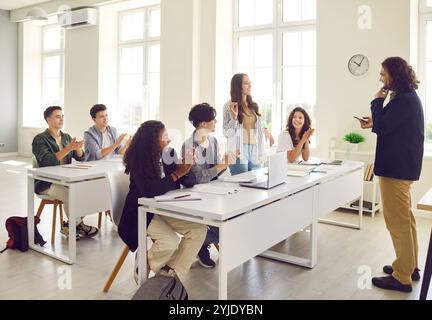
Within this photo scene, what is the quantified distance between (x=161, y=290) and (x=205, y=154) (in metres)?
1.15

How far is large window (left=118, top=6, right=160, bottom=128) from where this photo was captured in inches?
299

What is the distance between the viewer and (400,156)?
9.15ft

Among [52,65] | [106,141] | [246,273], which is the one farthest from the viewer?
[52,65]

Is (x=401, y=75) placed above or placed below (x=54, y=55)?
below

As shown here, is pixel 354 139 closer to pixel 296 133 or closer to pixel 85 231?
pixel 296 133

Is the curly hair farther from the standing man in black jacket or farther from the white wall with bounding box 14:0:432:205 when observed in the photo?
the white wall with bounding box 14:0:432:205

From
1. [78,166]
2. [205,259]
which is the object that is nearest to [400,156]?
[205,259]

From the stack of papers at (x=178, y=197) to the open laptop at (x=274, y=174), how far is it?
460 millimetres

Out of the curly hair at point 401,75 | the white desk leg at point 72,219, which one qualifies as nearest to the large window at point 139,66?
the white desk leg at point 72,219

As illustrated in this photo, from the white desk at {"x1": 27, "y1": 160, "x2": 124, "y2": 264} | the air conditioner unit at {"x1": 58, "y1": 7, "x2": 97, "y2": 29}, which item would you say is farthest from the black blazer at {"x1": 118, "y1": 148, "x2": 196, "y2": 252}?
the air conditioner unit at {"x1": 58, "y1": 7, "x2": 97, "y2": 29}

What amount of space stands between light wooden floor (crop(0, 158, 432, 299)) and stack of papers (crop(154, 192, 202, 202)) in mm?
675

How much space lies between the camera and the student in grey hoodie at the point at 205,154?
3.03m

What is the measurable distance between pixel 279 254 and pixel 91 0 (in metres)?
6.31
